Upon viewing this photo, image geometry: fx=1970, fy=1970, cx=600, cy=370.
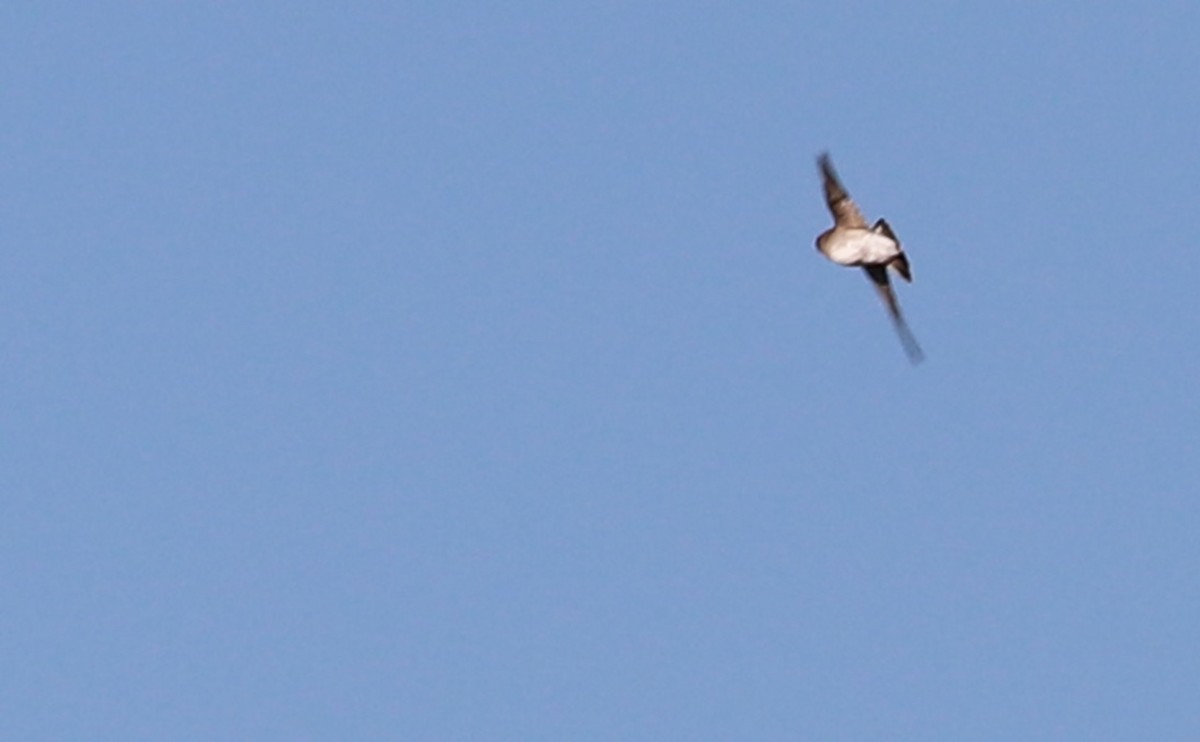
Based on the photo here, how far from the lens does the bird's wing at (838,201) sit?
32219 millimetres

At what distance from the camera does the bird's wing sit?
32219mm

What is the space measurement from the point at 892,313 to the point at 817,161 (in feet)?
11.0

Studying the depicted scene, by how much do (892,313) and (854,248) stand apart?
173 centimetres

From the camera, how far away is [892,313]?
33.8 m

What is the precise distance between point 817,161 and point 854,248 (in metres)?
1.67

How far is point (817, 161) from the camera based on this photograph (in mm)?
32031

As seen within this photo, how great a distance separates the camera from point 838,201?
1277 inches

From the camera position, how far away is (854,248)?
32688 mm
